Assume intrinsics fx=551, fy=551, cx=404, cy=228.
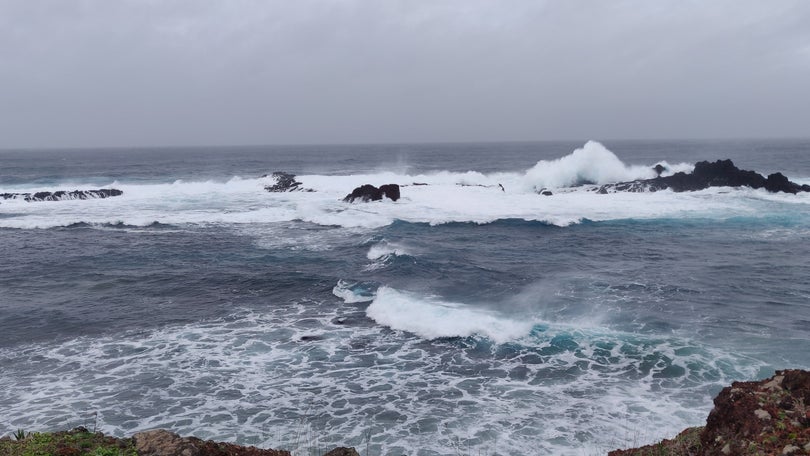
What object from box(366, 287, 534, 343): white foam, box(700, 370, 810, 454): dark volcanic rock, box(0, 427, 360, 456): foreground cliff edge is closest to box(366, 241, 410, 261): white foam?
box(366, 287, 534, 343): white foam

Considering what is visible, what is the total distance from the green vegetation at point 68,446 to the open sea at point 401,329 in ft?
9.65

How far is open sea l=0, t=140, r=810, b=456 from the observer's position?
36.4 feet

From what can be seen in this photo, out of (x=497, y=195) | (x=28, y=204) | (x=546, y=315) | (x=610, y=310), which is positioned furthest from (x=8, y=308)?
(x=497, y=195)

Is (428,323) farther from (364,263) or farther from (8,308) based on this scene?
(8,308)

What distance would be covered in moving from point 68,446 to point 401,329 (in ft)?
35.1

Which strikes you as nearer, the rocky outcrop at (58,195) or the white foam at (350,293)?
the white foam at (350,293)

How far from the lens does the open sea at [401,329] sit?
1110 centimetres

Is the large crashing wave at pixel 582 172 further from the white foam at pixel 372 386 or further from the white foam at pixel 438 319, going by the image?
the white foam at pixel 372 386

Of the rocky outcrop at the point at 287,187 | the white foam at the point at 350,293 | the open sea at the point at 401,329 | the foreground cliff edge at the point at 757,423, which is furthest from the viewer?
the rocky outcrop at the point at 287,187

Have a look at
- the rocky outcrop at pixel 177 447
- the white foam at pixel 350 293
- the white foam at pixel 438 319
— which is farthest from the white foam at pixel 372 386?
the rocky outcrop at pixel 177 447

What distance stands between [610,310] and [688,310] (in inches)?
95.8

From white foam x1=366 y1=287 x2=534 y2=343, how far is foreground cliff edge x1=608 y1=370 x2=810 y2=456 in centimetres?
838

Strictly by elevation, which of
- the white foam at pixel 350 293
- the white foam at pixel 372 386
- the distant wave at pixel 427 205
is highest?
the distant wave at pixel 427 205

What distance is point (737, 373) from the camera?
12.6m
